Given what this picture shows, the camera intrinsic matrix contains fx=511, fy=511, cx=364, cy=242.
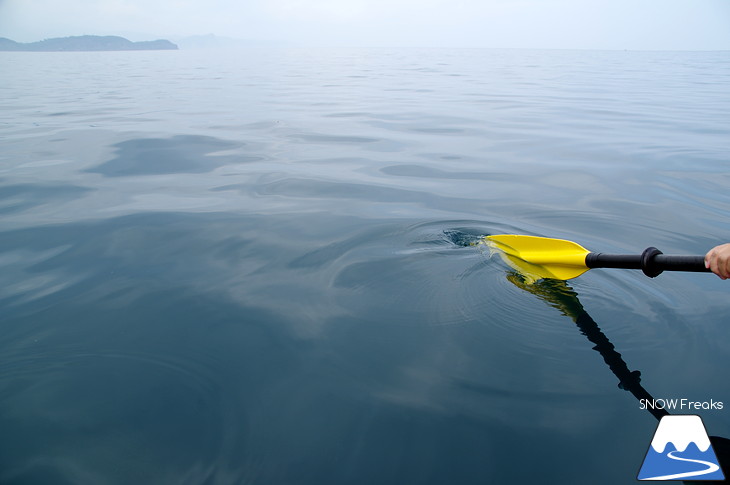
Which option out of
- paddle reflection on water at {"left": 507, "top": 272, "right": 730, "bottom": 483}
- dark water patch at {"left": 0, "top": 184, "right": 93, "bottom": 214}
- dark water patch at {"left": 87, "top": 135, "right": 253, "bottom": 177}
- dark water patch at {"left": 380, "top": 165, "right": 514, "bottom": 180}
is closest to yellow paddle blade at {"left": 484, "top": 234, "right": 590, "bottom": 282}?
paddle reflection on water at {"left": 507, "top": 272, "right": 730, "bottom": 483}

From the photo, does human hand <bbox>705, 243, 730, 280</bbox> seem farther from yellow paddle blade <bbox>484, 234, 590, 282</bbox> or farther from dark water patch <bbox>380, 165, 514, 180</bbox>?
dark water patch <bbox>380, 165, 514, 180</bbox>

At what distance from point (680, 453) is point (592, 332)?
0.84 m

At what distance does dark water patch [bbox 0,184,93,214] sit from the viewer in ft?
16.2

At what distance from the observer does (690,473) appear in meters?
1.88

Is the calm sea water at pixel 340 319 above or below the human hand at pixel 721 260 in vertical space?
below

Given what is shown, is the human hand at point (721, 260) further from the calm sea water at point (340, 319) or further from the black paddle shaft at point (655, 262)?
the calm sea water at point (340, 319)

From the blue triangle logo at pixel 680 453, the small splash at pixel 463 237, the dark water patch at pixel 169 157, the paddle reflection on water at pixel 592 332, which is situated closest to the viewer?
the blue triangle logo at pixel 680 453

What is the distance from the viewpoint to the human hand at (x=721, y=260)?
2113 millimetres

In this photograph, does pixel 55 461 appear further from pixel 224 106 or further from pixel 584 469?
pixel 224 106

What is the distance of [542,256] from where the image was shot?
3377 mm

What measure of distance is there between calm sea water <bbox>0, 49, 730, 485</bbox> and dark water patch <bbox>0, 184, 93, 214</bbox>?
0.04 meters

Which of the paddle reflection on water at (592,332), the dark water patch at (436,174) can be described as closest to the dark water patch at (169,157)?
the dark water patch at (436,174)

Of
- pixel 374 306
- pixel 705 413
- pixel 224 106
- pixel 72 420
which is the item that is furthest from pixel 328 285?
pixel 224 106

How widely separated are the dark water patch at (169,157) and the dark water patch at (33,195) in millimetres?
697
